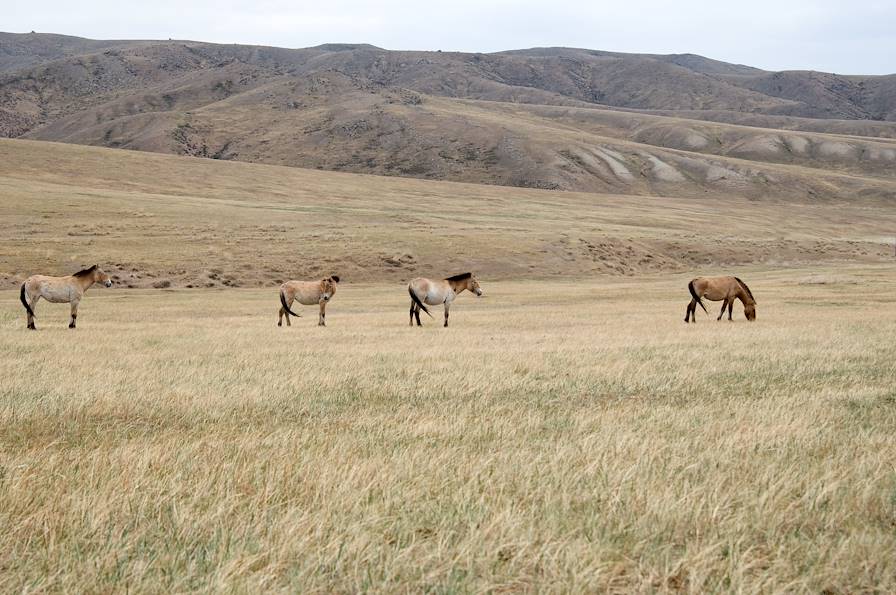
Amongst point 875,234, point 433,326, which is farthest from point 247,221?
point 875,234

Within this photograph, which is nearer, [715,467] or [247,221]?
[715,467]

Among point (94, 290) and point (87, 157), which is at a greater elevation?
point (87, 157)

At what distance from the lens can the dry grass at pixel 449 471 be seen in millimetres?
4746

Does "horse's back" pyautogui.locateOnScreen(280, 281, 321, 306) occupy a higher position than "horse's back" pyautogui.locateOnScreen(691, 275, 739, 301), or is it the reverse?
"horse's back" pyautogui.locateOnScreen(691, 275, 739, 301)

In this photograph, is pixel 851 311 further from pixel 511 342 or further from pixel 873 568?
pixel 873 568

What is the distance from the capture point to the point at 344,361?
16.0 m

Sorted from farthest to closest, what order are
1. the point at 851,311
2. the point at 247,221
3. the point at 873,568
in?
the point at 247,221, the point at 851,311, the point at 873,568

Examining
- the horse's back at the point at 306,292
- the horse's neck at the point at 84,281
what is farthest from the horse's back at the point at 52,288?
the horse's back at the point at 306,292

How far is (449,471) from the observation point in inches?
269

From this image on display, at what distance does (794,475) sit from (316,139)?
196176 millimetres

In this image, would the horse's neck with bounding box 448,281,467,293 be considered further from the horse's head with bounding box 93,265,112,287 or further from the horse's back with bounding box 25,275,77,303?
the horse's back with bounding box 25,275,77,303

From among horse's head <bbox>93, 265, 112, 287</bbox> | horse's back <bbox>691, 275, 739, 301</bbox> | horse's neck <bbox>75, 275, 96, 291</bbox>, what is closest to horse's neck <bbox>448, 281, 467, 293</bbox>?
horse's back <bbox>691, 275, 739, 301</bbox>

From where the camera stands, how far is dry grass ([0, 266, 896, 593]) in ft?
15.6

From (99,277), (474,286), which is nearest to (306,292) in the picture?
(474,286)
